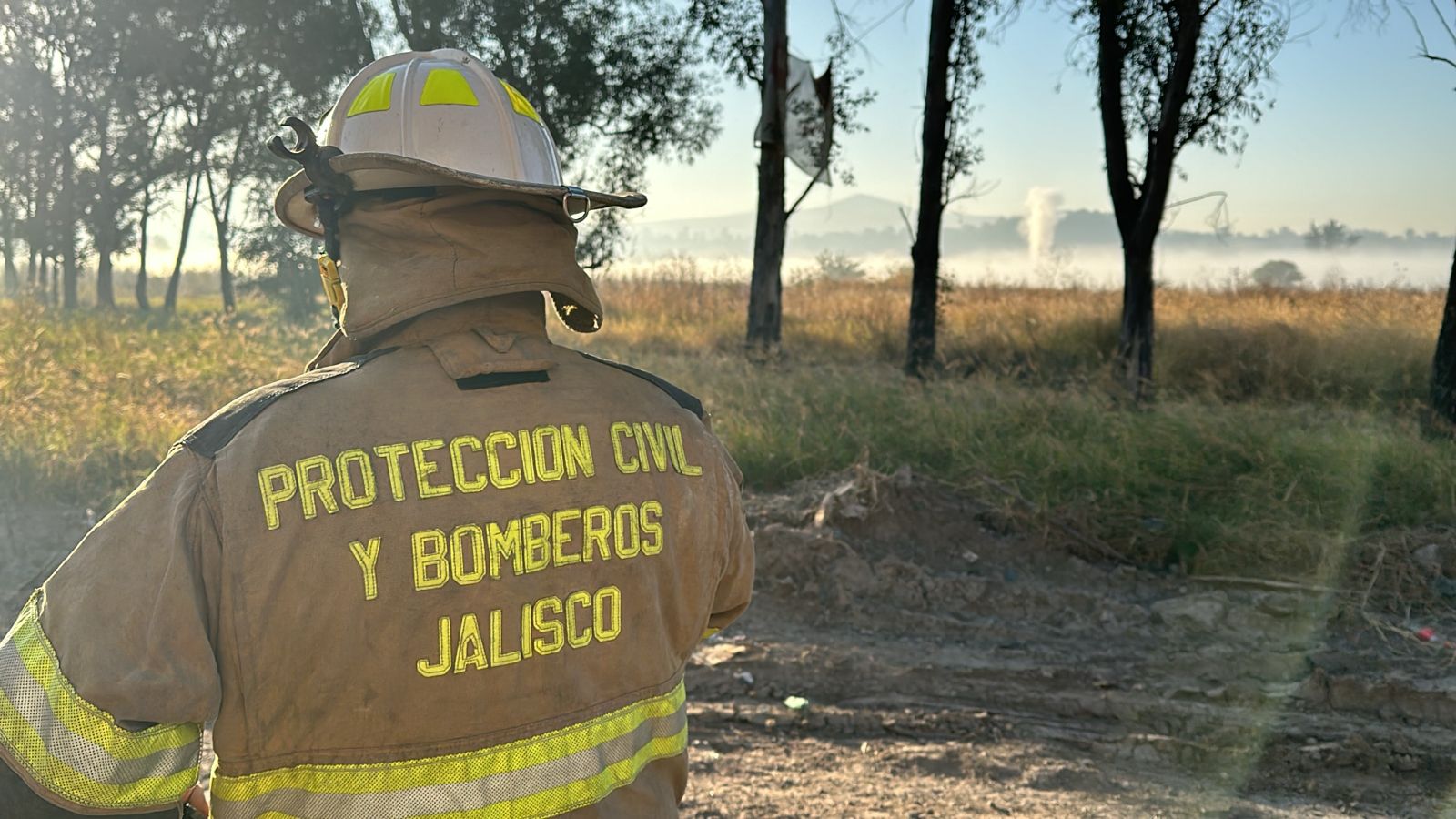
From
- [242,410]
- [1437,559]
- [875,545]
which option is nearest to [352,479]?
[242,410]

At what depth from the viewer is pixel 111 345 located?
41.0ft

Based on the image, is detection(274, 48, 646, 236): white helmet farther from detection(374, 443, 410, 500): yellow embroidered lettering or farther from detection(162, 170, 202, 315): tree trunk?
detection(162, 170, 202, 315): tree trunk

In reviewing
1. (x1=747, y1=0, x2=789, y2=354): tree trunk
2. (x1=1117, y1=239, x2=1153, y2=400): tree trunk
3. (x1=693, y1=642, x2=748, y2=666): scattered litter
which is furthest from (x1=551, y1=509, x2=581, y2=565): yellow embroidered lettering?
(x1=747, y1=0, x2=789, y2=354): tree trunk

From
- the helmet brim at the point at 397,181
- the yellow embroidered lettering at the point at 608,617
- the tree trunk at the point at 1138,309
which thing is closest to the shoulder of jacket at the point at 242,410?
the helmet brim at the point at 397,181

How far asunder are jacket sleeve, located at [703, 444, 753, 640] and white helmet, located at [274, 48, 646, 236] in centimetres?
53

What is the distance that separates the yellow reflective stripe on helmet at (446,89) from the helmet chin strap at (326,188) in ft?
0.55

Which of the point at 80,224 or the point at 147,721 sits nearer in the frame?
the point at 147,721

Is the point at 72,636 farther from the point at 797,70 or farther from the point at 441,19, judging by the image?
the point at 441,19

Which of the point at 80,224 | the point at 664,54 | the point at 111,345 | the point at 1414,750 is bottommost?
the point at 1414,750

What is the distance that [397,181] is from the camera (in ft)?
5.83

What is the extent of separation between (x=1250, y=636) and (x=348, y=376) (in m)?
5.17

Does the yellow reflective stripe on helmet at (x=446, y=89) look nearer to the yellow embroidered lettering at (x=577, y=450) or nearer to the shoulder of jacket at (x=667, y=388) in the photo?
the shoulder of jacket at (x=667, y=388)

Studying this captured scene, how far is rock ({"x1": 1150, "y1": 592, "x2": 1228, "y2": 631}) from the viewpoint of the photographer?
580cm

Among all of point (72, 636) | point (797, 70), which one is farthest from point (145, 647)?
point (797, 70)
